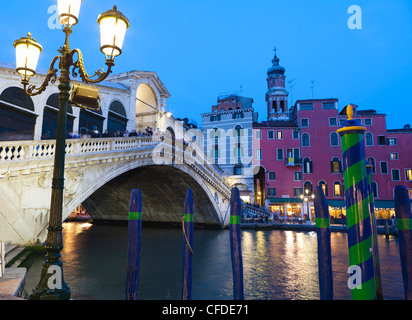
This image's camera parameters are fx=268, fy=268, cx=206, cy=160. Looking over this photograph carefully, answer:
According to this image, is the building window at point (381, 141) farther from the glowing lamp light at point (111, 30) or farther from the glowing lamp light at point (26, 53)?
the glowing lamp light at point (26, 53)

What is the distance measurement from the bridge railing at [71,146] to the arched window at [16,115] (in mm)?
634

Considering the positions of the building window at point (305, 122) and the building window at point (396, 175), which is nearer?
the building window at point (396, 175)

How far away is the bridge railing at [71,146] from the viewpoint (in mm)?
7050

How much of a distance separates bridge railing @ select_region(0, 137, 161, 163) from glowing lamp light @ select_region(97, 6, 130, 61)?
532 centimetres

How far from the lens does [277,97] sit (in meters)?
34.9

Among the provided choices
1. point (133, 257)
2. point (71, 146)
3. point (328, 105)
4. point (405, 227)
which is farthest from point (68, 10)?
point (328, 105)

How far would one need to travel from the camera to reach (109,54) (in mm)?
3170

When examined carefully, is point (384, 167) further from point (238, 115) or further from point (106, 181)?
point (106, 181)

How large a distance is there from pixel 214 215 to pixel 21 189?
1351cm

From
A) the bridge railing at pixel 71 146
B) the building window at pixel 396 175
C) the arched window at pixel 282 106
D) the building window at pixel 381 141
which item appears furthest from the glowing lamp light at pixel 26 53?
the arched window at pixel 282 106

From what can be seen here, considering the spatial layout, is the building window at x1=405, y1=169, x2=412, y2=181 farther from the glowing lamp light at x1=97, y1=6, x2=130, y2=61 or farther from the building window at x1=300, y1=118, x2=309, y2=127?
the glowing lamp light at x1=97, y1=6, x2=130, y2=61

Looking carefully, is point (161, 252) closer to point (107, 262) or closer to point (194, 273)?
point (107, 262)
